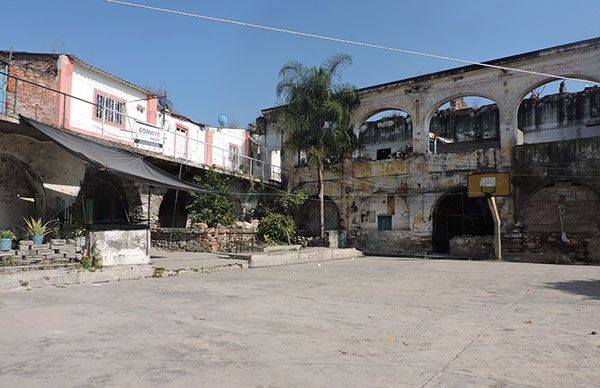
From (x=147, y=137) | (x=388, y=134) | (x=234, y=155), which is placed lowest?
(x=147, y=137)

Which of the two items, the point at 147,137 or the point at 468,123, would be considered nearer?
the point at 147,137

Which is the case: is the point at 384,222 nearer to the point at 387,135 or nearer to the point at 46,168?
the point at 387,135

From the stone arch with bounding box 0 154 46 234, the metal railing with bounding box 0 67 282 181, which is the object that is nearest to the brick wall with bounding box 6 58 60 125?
the metal railing with bounding box 0 67 282 181

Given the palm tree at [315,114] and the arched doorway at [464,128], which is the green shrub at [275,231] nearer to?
the palm tree at [315,114]

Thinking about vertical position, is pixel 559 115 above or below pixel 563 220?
above

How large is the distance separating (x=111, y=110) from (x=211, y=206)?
18.5ft

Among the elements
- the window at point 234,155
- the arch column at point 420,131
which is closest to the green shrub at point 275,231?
the window at point 234,155

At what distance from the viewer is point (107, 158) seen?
1057 cm

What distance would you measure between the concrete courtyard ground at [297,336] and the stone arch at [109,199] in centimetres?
961

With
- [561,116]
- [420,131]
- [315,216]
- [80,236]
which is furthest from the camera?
[315,216]

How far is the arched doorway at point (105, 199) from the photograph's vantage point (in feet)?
59.6

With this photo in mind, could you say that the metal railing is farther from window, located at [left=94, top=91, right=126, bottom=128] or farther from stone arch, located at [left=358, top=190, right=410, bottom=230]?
stone arch, located at [left=358, top=190, right=410, bottom=230]

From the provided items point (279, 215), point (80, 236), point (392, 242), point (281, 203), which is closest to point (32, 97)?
point (80, 236)

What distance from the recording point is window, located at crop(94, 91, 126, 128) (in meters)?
18.1
